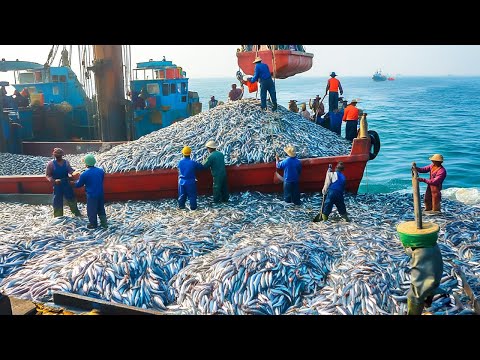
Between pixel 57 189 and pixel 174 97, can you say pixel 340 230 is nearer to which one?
pixel 57 189

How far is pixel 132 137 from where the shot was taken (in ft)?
66.2

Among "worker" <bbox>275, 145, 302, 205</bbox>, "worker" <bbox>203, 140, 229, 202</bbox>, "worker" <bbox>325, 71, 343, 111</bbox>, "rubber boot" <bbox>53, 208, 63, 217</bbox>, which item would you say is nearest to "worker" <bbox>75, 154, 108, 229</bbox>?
"rubber boot" <bbox>53, 208, 63, 217</bbox>

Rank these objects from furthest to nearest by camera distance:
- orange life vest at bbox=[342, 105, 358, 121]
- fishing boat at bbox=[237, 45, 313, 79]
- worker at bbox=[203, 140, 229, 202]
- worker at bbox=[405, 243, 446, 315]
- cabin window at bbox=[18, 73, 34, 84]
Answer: cabin window at bbox=[18, 73, 34, 84] → fishing boat at bbox=[237, 45, 313, 79] → orange life vest at bbox=[342, 105, 358, 121] → worker at bbox=[203, 140, 229, 202] → worker at bbox=[405, 243, 446, 315]

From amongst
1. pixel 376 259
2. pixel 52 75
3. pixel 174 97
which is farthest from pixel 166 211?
pixel 52 75

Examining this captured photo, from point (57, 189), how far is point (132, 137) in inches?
426

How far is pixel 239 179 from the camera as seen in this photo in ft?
34.9

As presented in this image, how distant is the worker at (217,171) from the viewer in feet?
33.0

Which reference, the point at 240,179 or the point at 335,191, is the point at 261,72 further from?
the point at 335,191

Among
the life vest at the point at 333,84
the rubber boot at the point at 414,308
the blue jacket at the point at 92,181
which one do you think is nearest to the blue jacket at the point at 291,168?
the blue jacket at the point at 92,181

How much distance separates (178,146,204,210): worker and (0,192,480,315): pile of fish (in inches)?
13.5

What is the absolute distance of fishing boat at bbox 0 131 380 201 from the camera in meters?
10.4

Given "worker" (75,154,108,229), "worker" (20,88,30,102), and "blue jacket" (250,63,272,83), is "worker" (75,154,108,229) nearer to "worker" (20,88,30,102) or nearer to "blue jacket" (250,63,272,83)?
"blue jacket" (250,63,272,83)

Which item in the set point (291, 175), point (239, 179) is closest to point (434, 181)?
point (291, 175)

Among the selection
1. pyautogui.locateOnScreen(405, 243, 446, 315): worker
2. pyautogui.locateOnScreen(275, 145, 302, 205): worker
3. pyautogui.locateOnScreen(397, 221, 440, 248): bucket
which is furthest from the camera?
pyautogui.locateOnScreen(275, 145, 302, 205): worker
